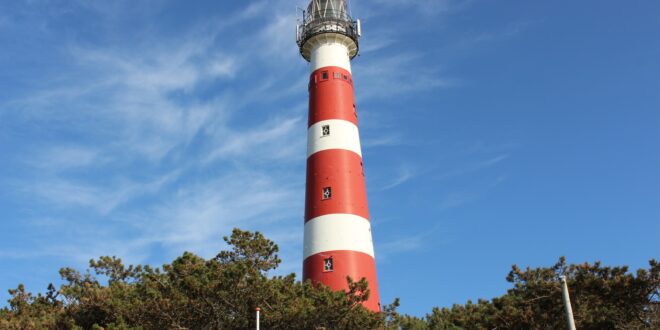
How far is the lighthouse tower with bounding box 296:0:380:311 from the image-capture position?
30.6 metres

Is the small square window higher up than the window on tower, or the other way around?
the window on tower

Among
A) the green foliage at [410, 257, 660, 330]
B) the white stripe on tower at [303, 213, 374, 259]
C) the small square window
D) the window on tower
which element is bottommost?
the green foliage at [410, 257, 660, 330]

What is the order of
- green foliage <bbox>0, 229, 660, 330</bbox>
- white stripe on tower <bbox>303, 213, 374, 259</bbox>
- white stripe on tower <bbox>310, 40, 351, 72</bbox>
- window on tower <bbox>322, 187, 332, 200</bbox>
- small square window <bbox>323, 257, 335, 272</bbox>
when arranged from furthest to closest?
1. white stripe on tower <bbox>310, 40, 351, 72</bbox>
2. window on tower <bbox>322, 187, 332, 200</bbox>
3. white stripe on tower <bbox>303, 213, 374, 259</bbox>
4. small square window <bbox>323, 257, 335, 272</bbox>
5. green foliage <bbox>0, 229, 660, 330</bbox>

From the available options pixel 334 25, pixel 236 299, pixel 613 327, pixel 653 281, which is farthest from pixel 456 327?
pixel 334 25

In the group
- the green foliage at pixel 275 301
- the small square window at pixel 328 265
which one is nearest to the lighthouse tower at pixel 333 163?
the small square window at pixel 328 265

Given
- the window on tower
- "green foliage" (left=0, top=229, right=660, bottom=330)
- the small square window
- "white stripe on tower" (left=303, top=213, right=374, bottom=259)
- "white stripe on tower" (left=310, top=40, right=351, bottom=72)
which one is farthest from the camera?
"white stripe on tower" (left=310, top=40, right=351, bottom=72)

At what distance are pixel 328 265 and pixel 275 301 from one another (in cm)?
720

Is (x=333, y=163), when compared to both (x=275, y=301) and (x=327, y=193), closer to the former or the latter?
(x=327, y=193)

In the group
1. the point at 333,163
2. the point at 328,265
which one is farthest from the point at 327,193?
the point at 328,265

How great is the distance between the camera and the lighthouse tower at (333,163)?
30.6 metres

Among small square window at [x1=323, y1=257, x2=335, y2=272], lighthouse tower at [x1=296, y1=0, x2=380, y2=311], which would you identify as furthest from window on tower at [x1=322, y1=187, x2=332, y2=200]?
small square window at [x1=323, y1=257, x2=335, y2=272]

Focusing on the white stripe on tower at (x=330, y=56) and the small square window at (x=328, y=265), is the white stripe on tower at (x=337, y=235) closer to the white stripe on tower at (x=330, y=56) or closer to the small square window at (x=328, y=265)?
the small square window at (x=328, y=265)

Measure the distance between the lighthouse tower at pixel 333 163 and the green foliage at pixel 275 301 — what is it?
4566mm

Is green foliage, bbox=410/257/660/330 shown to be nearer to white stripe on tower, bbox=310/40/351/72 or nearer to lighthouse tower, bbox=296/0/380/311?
lighthouse tower, bbox=296/0/380/311
